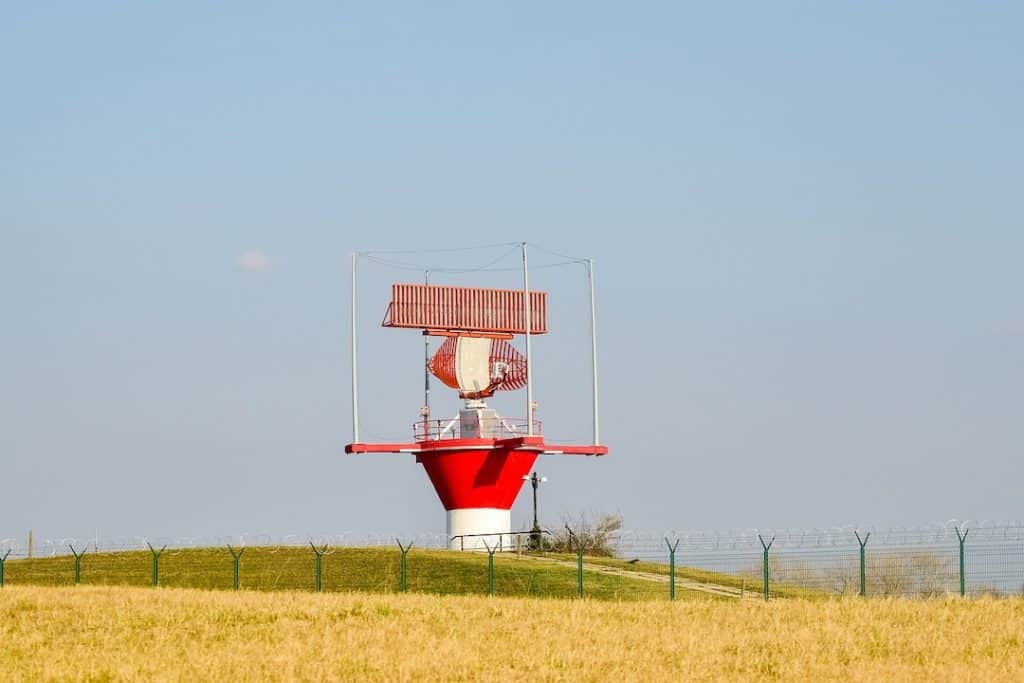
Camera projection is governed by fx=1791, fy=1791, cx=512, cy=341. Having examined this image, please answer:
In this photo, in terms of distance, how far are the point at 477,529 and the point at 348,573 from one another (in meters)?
6.41

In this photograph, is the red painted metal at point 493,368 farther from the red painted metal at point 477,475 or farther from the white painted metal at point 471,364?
the red painted metal at point 477,475

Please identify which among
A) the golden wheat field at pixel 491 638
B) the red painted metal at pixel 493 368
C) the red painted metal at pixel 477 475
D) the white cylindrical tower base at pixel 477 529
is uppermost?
the red painted metal at pixel 493 368

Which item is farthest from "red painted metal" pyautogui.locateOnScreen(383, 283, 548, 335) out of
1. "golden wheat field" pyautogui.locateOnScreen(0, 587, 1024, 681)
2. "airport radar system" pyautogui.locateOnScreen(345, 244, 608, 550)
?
"golden wheat field" pyautogui.locateOnScreen(0, 587, 1024, 681)

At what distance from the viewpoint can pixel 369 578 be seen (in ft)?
218

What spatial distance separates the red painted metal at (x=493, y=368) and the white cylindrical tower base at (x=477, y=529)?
4927 millimetres

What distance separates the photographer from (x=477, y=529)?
7181 cm

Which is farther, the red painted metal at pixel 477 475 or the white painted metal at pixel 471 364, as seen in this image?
the white painted metal at pixel 471 364

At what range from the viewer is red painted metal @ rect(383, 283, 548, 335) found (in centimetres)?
7250

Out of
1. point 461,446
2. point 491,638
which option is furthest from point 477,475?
point 491,638

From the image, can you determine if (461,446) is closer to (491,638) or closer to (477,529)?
(477,529)

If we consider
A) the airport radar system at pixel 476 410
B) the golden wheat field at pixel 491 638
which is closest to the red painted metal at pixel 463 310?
the airport radar system at pixel 476 410

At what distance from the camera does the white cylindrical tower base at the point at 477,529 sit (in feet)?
236

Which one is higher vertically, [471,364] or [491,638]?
[471,364]

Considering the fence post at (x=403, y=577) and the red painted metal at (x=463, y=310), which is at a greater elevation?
the red painted metal at (x=463, y=310)
